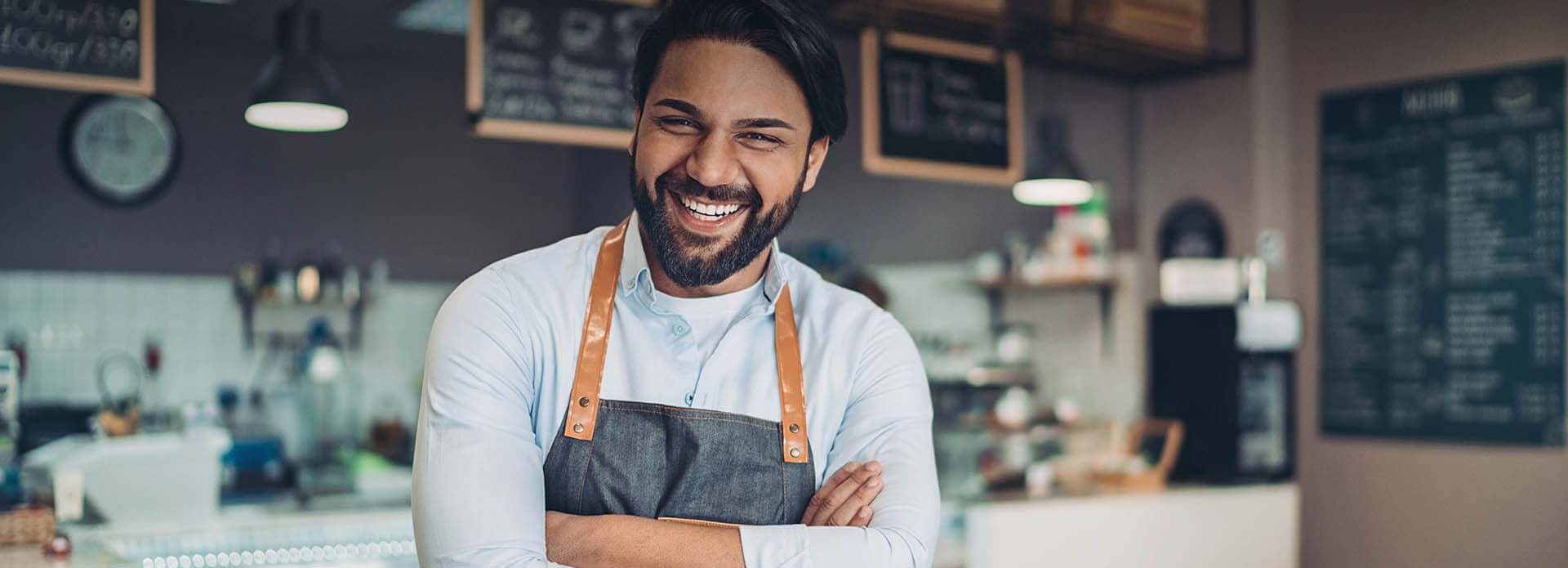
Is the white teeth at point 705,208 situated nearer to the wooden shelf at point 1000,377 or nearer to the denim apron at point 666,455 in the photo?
the denim apron at point 666,455

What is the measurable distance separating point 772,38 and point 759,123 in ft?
0.36

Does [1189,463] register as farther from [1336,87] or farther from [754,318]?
[754,318]

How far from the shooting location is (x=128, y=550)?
298 centimetres

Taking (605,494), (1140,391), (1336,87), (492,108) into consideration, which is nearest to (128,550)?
(492,108)

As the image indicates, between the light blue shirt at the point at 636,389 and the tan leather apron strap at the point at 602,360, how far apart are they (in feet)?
0.04

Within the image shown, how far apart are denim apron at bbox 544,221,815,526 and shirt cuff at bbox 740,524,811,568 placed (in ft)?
0.17

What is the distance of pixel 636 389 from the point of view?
1580 millimetres

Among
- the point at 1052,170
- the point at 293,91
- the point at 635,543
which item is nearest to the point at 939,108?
the point at 1052,170

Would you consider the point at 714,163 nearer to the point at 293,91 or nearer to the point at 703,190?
the point at 703,190

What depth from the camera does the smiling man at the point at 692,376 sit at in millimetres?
1438

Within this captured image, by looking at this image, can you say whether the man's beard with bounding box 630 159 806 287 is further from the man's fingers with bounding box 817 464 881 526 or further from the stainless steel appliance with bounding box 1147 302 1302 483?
the stainless steel appliance with bounding box 1147 302 1302 483

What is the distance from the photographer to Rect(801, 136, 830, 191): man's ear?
161cm

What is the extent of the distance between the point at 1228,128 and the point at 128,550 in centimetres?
421

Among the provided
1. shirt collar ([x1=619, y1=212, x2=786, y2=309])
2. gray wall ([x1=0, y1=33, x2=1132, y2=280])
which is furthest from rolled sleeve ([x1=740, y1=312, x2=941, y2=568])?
gray wall ([x1=0, y1=33, x2=1132, y2=280])
